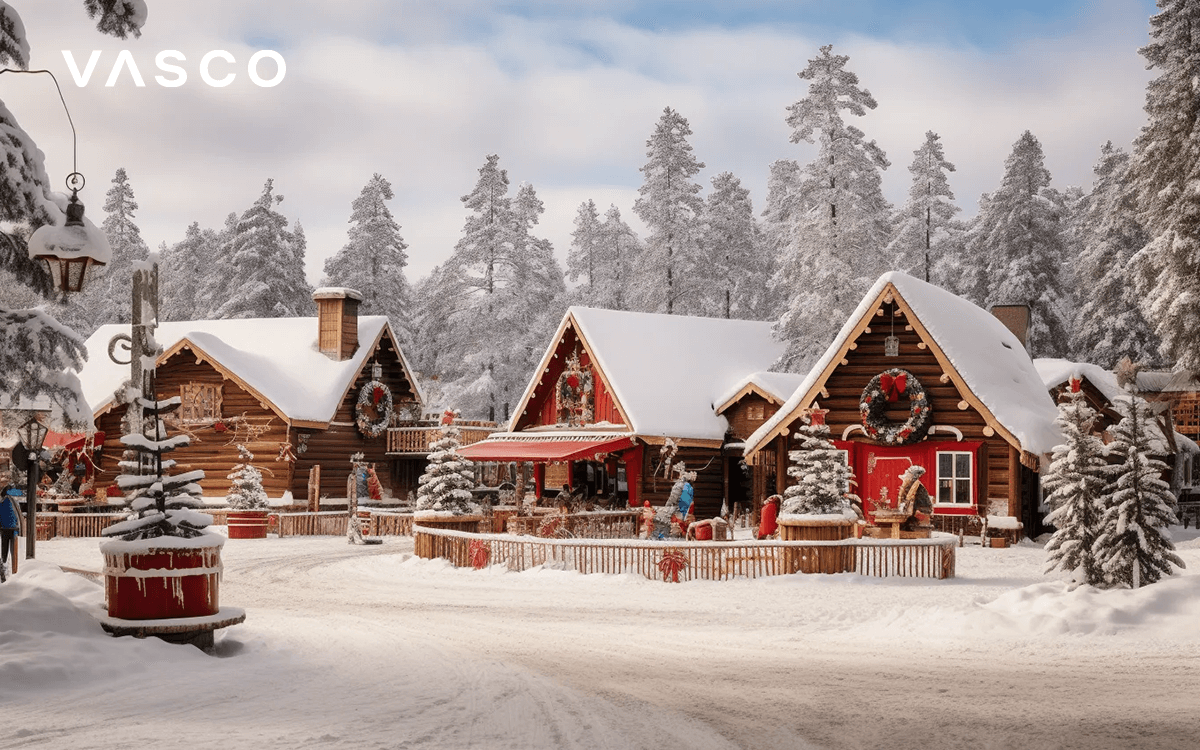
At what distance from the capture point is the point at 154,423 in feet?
43.0

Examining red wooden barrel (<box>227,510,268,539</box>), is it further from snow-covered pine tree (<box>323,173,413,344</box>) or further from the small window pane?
Answer: snow-covered pine tree (<box>323,173,413,344</box>)

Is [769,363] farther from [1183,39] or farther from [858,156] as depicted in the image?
[1183,39]

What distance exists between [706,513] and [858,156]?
14.5m

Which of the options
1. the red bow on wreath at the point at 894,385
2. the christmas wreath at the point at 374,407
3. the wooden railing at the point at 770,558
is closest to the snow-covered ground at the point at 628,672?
the wooden railing at the point at 770,558

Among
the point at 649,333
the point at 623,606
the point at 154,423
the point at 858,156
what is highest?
the point at 858,156

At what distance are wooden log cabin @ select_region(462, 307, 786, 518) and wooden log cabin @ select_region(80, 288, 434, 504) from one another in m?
7.21

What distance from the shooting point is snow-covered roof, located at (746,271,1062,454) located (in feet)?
91.5

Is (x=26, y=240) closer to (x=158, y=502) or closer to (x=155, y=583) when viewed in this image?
(x=158, y=502)

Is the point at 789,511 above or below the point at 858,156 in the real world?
below

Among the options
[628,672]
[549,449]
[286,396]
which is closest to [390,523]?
[549,449]

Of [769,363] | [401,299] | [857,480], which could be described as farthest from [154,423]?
[401,299]

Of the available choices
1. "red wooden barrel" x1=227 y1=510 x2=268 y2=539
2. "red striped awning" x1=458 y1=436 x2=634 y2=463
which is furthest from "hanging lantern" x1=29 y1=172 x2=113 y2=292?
"red wooden barrel" x1=227 y1=510 x2=268 y2=539

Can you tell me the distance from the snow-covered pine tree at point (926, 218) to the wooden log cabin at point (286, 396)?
24.3 meters

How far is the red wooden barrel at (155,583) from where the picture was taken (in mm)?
11961
